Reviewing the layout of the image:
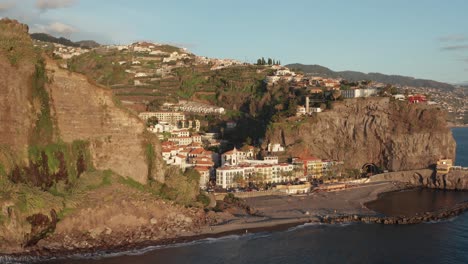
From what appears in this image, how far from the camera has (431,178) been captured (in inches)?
2442

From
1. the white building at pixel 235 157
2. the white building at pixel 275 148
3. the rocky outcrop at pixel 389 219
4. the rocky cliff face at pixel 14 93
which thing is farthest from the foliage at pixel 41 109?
the white building at pixel 275 148

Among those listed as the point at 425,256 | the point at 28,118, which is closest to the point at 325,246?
the point at 425,256

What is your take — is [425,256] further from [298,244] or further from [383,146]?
[383,146]

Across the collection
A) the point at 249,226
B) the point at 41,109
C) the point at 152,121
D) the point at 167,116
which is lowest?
the point at 249,226

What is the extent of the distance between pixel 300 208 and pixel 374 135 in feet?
76.9

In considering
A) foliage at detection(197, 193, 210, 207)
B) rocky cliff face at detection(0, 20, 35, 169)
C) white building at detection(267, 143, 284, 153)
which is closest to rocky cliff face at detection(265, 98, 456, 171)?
white building at detection(267, 143, 284, 153)

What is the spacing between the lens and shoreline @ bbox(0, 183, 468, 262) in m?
32.4

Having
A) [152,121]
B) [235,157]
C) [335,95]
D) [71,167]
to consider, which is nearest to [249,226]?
[71,167]

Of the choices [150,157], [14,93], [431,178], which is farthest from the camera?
[431,178]

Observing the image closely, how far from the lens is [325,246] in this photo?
121 ft

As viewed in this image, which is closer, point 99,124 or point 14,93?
point 14,93

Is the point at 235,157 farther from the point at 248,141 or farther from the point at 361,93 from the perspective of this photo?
the point at 361,93

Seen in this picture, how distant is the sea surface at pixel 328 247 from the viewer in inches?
1324

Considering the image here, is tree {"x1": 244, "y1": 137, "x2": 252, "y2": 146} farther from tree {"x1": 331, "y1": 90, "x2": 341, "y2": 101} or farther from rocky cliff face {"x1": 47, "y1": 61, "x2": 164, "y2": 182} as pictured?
rocky cliff face {"x1": 47, "y1": 61, "x2": 164, "y2": 182}
